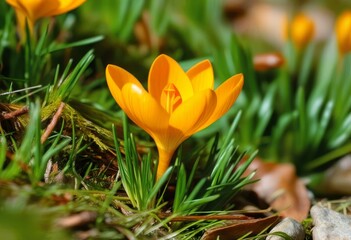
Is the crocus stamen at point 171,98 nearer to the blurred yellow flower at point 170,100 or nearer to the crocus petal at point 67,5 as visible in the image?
the blurred yellow flower at point 170,100

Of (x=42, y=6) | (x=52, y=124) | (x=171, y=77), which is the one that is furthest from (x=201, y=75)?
(x=42, y=6)

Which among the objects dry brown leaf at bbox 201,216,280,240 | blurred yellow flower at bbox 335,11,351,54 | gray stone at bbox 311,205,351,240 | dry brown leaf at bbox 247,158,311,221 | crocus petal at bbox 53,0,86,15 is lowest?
dry brown leaf at bbox 247,158,311,221

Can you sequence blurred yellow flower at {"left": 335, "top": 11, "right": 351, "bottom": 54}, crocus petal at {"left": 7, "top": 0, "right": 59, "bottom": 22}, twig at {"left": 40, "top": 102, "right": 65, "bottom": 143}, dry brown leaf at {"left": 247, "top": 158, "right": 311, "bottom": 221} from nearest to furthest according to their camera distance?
twig at {"left": 40, "top": 102, "right": 65, "bottom": 143} < crocus petal at {"left": 7, "top": 0, "right": 59, "bottom": 22} < dry brown leaf at {"left": 247, "top": 158, "right": 311, "bottom": 221} < blurred yellow flower at {"left": 335, "top": 11, "right": 351, "bottom": 54}

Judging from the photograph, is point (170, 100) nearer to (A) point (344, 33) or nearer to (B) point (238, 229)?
(B) point (238, 229)

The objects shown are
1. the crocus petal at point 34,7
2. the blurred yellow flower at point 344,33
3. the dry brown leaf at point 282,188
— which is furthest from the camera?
the blurred yellow flower at point 344,33

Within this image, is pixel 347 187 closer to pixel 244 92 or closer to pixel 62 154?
pixel 244 92

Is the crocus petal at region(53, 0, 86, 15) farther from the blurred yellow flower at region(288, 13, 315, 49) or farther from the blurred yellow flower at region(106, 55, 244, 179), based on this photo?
the blurred yellow flower at region(288, 13, 315, 49)

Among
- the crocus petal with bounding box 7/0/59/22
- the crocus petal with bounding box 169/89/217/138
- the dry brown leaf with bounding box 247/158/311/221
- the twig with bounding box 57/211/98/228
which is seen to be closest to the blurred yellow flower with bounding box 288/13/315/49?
the dry brown leaf with bounding box 247/158/311/221

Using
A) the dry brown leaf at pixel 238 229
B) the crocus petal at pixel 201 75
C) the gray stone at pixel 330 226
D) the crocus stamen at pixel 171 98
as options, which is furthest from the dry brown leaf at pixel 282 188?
the crocus stamen at pixel 171 98
